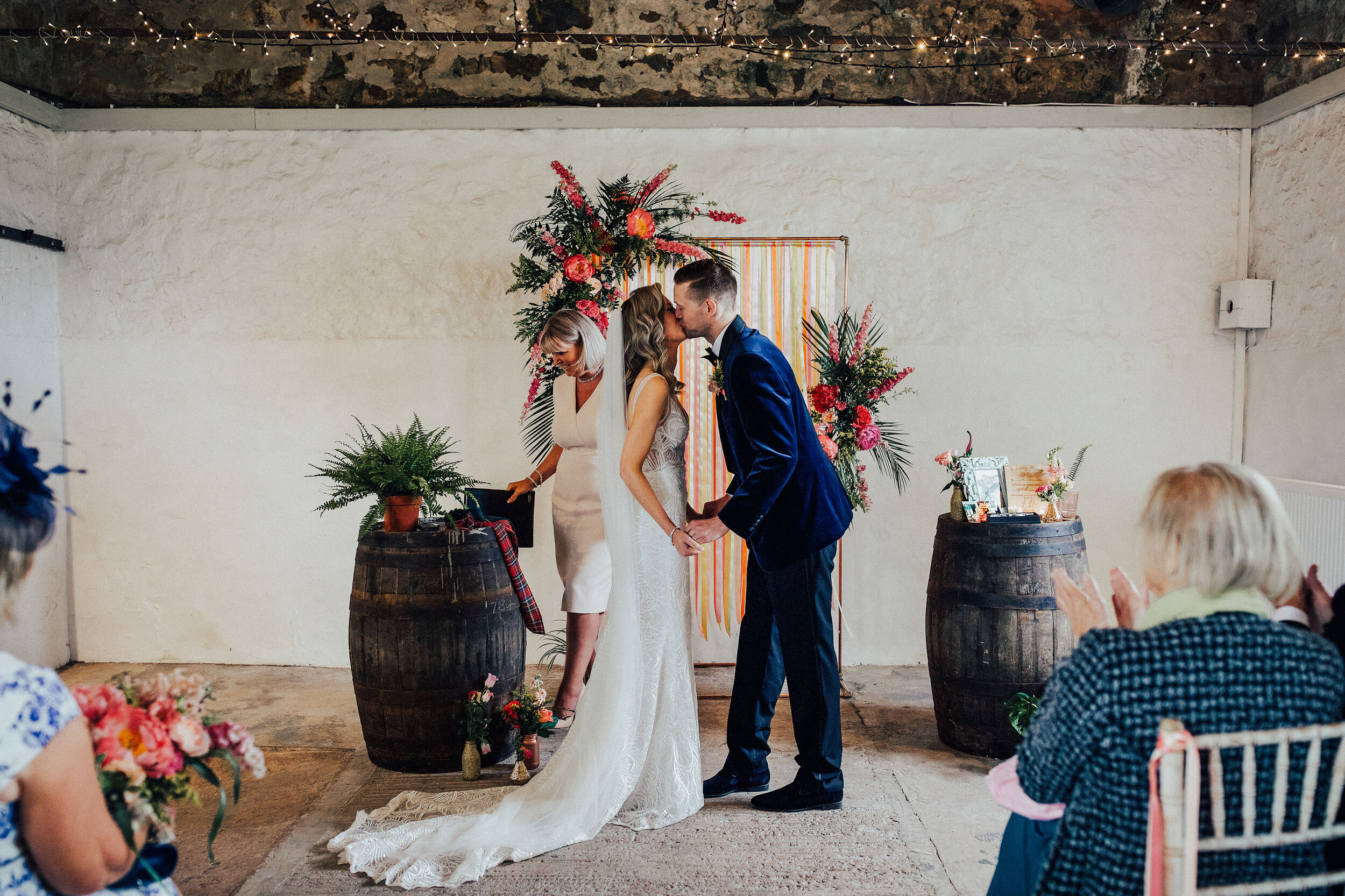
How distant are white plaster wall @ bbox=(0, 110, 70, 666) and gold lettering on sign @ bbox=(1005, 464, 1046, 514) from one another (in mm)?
4235

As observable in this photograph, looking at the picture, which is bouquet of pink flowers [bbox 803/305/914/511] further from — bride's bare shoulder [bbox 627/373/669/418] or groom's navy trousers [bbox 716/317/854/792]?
bride's bare shoulder [bbox 627/373/669/418]

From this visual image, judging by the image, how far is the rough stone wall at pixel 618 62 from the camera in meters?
4.37

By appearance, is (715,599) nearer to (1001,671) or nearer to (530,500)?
(530,500)

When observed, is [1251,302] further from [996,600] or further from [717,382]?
Result: [717,382]

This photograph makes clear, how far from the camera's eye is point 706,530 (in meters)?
2.79

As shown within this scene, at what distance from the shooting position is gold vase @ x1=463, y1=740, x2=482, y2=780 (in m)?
3.10

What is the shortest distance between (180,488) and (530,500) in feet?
6.76

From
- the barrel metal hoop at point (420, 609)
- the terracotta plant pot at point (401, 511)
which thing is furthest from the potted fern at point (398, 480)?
the barrel metal hoop at point (420, 609)

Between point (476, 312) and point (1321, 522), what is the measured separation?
3.95m

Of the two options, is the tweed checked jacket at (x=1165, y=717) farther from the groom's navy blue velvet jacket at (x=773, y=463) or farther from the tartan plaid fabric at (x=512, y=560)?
the tartan plaid fabric at (x=512, y=560)

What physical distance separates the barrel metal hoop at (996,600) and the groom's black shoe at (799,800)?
0.86 m

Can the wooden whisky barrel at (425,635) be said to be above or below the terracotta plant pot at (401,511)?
below

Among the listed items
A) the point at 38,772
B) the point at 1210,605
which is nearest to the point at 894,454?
the point at 1210,605

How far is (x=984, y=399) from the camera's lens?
14.6ft
